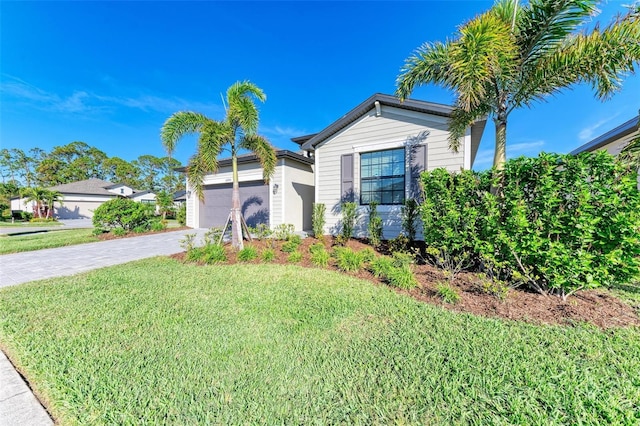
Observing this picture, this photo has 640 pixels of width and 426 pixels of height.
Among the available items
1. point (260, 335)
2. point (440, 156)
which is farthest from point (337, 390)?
point (440, 156)

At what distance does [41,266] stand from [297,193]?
8290mm

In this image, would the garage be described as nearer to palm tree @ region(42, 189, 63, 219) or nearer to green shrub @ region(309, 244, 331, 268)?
green shrub @ region(309, 244, 331, 268)

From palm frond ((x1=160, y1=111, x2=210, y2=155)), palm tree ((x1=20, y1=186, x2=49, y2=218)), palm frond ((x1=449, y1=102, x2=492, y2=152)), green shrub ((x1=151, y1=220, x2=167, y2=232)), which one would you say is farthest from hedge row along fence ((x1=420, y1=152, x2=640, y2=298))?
palm tree ((x1=20, y1=186, x2=49, y2=218))

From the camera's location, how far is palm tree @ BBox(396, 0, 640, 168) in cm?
383

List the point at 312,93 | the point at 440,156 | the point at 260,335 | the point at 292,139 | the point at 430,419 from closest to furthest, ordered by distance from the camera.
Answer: the point at 430,419, the point at 260,335, the point at 440,156, the point at 292,139, the point at 312,93

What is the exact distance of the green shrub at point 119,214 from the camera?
34.1ft

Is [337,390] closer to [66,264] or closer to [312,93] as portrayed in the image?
[66,264]

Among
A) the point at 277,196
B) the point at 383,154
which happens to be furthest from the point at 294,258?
the point at 277,196

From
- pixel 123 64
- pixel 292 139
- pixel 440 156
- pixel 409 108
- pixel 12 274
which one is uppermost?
pixel 123 64

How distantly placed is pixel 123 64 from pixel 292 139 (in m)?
10.0

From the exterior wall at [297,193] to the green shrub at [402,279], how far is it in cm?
697

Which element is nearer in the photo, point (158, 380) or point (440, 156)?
point (158, 380)

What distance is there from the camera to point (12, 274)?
5.16 meters

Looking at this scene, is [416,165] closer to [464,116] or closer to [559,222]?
[464,116]
